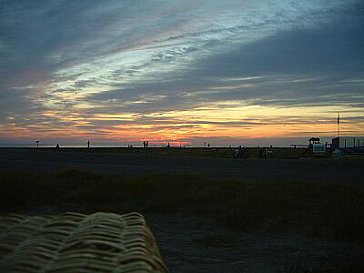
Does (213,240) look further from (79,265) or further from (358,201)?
(79,265)

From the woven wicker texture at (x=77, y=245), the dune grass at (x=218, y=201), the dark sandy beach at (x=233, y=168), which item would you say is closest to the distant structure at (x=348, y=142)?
the dark sandy beach at (x=233, y=168)

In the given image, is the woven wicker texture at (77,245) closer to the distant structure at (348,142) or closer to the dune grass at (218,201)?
the dune grass at (218,201)

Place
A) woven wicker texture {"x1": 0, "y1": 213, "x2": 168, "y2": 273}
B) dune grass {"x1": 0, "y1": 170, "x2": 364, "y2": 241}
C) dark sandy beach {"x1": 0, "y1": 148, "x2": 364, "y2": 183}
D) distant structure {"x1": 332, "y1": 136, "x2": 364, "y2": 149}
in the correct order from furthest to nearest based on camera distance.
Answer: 1. distant structure {"x1": 332, "y1": 136, "x2": 364, "y2": 149}
2. dark sandy beach {"x1": 0, "y1": 148, "x2": 364, "y2": 183}
3. dune grass {"x1": 0, "y1": 170, "x2": 364, "y2": 241}
4. woven wicker texture {"x1": 0, "y1": 213, "x2": 168, "y2": 273}

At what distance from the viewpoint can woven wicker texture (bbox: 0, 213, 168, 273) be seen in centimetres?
A: 120

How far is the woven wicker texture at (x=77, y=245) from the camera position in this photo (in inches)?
47.3

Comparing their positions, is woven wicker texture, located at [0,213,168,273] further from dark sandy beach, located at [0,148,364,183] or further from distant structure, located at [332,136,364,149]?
distant structure, located at [332,136,364,149]

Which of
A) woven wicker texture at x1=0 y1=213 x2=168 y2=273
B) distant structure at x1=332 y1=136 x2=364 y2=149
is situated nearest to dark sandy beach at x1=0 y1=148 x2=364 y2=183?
woven wicker texture at x1=0 y1=213 x2=168 y2=273

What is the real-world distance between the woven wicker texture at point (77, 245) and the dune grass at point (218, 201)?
776 centimetres

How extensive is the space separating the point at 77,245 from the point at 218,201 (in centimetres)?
1111

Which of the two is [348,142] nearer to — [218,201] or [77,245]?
[218,201]

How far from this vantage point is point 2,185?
13.2 meters

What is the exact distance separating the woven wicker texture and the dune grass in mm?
7762

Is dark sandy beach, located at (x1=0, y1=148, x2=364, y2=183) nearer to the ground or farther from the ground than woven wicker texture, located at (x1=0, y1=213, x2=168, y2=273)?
nearer to the ground

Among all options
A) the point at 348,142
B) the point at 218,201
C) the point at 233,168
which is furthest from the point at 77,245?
the point at 348,142
